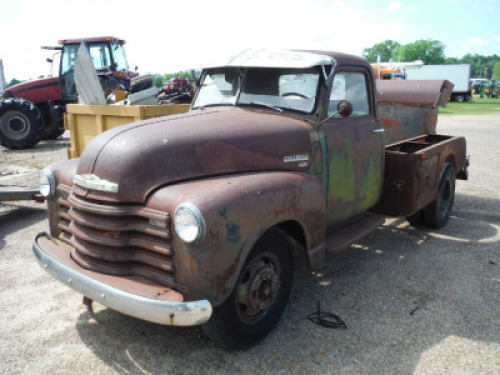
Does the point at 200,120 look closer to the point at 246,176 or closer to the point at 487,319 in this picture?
the point at 246,176

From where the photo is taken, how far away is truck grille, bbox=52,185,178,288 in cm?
263

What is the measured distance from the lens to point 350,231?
13.4 ft

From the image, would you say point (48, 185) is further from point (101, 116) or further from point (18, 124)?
point (18, 124)

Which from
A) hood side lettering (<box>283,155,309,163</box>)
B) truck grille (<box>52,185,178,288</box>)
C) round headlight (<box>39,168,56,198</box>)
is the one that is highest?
hood side lettering (<box>283,155,309,163</box>)

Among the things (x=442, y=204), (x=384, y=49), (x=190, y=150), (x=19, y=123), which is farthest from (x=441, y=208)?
(x=384, y=49)

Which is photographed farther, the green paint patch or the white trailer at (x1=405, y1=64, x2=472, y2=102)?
the white trailer at (x1=405, y1=64, x2=472, y2=102)

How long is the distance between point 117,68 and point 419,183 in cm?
991

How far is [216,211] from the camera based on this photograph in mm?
2521

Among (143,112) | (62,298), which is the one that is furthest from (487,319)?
(143,112)

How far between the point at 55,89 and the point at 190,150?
37.6 feet

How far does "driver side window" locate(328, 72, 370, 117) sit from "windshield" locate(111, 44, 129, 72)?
9458 millimetres

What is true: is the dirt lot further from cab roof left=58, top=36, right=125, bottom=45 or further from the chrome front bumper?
cab roof left=58, top=36, right=125, bottom=45

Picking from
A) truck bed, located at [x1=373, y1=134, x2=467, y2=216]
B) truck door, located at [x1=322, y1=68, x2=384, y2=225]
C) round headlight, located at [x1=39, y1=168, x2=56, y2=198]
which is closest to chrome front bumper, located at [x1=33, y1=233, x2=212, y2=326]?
round headlight, located at [x1=39, y1=168, x2=56, y2=198]

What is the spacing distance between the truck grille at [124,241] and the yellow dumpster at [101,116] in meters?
2.46
